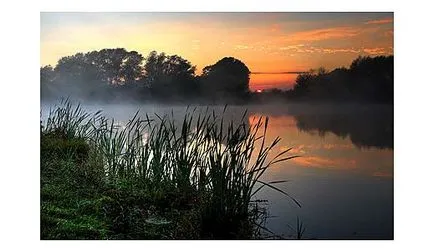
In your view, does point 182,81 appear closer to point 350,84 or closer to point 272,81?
point 272,81

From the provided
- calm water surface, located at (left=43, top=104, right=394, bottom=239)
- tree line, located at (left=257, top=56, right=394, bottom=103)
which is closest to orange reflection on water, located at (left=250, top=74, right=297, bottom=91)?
tree line, located at (left=257, top=56, right=394, bottom=103)

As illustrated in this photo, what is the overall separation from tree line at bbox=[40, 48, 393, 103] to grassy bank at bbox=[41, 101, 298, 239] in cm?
13

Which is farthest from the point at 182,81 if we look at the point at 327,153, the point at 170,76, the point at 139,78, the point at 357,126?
the point at 357,126

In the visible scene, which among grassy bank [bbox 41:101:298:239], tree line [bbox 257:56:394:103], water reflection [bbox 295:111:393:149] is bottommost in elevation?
grassy bank [bbox 41:101:298:239]

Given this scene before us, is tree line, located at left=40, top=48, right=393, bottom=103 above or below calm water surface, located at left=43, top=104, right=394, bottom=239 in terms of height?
above

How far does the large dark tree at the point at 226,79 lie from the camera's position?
3539 millimetres

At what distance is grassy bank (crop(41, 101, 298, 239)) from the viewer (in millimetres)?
3555

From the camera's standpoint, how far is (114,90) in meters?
3.57

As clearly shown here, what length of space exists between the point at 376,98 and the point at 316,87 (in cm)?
36

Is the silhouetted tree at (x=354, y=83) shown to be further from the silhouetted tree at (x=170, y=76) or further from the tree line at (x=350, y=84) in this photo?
the silhouetted tree at (x=170, y=76)

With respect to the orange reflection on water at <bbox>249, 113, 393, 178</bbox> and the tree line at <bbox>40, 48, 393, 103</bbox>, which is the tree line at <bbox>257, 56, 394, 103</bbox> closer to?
the tree line at <bbox>40, 48, 393, 103</bbox>
